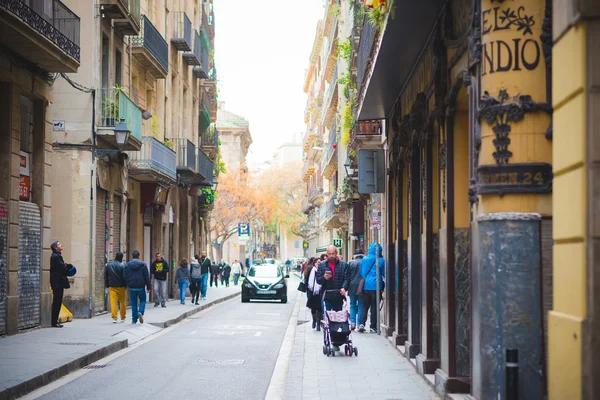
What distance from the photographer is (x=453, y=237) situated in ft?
36.5

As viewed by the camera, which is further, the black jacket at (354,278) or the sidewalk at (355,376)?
the black jacket at (354,278)

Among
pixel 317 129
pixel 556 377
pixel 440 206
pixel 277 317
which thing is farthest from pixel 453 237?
pixel 317 129

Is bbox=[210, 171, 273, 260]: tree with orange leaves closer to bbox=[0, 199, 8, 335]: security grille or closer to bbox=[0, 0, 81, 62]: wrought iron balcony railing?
bbox=[0, 0, 81, 62]: wrought iron balcony railing

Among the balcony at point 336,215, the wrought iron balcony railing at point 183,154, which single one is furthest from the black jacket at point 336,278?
the balcony at point 336,215

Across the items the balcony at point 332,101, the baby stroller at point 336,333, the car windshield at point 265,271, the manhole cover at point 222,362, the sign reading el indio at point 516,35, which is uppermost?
the balcony at point 332,101

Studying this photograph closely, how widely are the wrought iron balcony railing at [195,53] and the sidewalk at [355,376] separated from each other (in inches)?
965

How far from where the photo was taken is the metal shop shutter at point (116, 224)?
Answer: 1133 inches

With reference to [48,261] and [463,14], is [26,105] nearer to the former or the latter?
[48,261]

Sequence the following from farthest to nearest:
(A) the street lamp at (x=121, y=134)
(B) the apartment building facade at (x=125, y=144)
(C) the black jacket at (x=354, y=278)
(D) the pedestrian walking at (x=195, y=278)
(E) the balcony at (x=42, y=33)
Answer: (D) the pedestrian walking at (x=195, y=278), (B) the apartment building facade at (x=125, y=144), (A) the street lamp at (x=121, y=134), (C) the black jacket at (x=354, y=278), (E) the balcony at (x=42, y=33)

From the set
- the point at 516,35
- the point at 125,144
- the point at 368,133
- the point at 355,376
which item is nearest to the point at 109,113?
the point at 125,144

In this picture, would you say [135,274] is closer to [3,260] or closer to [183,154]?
[3,260]

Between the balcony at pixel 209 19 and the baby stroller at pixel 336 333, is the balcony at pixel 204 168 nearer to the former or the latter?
the balcony at pixel 209 19

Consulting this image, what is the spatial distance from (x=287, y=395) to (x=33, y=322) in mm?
10345

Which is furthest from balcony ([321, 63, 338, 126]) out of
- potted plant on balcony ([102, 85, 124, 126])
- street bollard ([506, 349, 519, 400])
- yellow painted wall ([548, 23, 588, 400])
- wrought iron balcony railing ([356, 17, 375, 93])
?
street bollard ([506, 349, 519, 400])
